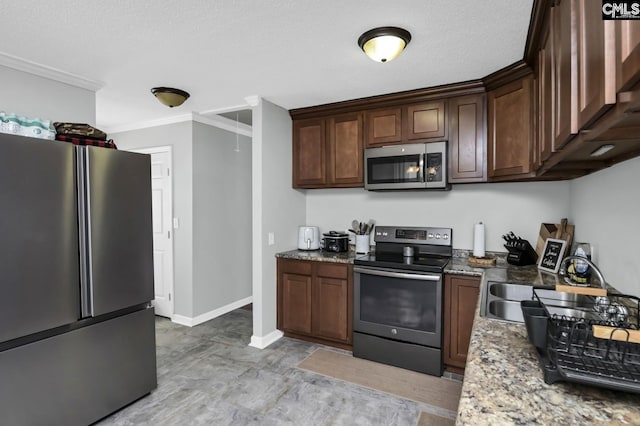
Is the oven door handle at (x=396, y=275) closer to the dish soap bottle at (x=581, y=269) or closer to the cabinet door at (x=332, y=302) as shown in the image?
the cabinet door at (x=332, y=302)

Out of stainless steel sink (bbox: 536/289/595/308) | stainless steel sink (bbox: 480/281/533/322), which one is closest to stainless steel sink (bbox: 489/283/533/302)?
stainless steel sink (bbox: 480/281/533/322)

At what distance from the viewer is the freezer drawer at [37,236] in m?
1.68

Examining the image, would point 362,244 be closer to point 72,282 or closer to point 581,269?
point 581,269

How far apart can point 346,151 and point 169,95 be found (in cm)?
172

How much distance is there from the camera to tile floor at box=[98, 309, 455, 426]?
2166 mm

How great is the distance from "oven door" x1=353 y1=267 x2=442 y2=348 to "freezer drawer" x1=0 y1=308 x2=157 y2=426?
1.71 meters

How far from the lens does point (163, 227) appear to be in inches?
161

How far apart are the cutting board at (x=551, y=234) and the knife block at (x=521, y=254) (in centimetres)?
7

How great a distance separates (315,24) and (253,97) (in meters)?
1.43

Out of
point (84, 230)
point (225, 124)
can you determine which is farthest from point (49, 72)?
point (225, 124)

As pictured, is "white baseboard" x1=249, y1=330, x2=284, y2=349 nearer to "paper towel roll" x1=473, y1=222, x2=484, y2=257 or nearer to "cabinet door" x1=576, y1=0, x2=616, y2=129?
"paper towel roll" x1=473, y1=222, x2=484, y2=257

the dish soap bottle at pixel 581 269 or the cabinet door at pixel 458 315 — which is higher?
the dish soap bottle at pixel 581 269

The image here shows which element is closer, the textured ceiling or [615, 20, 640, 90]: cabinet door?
[615, 20, 640, 90]: cabinet door

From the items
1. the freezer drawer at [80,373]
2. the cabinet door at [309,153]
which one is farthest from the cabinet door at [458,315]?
the freezer drawer at [80,373]
